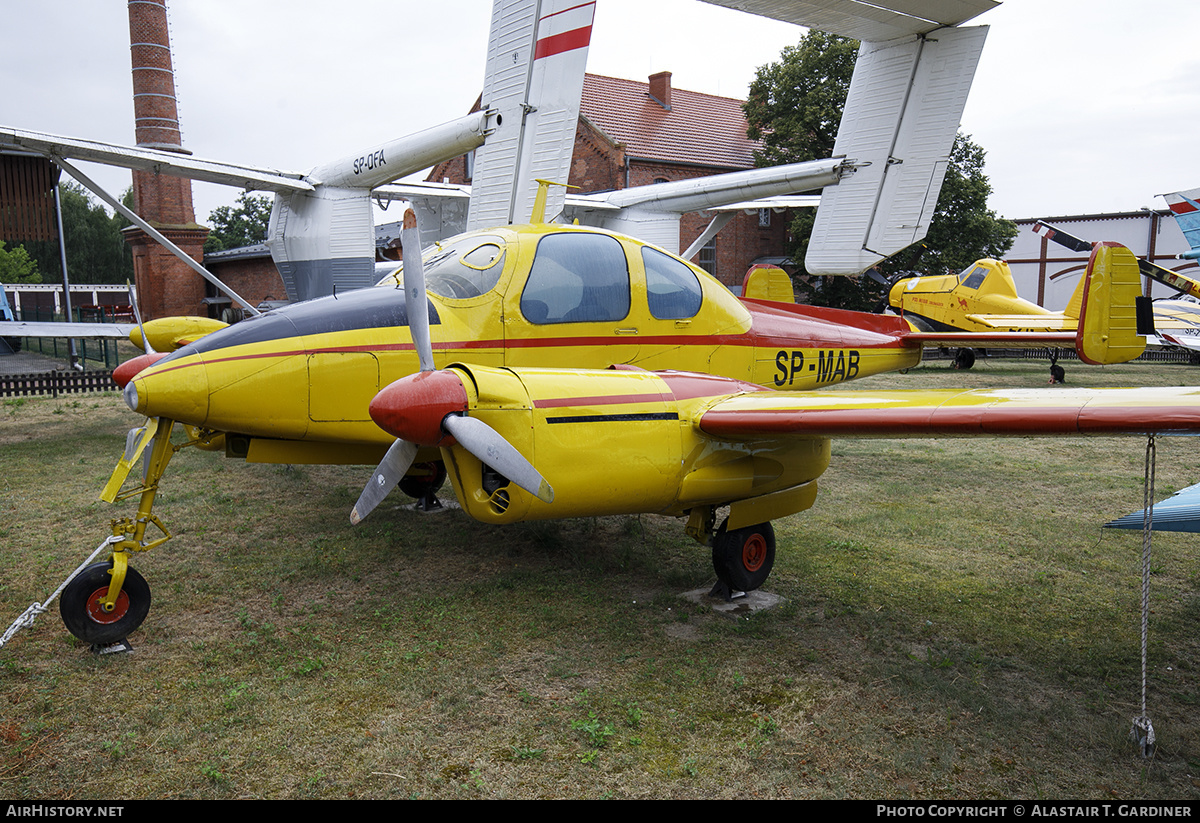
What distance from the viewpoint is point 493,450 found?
3.65 meters

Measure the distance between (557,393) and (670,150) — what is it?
29156mm

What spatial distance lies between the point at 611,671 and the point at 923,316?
67.7 feet

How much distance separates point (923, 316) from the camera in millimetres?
21844

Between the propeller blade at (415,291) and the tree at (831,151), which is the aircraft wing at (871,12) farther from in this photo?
the tree at (831,151)

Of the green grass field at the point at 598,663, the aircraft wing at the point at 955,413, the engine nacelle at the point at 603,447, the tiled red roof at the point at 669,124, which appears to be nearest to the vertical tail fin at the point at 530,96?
the green grass field at the point at 598,663

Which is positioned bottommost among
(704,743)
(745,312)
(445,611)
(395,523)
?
(395,523)

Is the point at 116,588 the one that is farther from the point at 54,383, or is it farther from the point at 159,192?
the point at 159,192

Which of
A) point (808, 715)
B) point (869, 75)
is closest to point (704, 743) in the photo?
point (808, 715)

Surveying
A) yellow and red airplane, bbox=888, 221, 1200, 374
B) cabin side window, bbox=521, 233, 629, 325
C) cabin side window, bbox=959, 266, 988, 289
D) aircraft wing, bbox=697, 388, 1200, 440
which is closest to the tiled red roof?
yellow and red airplane, bbox=888, 221, 1200, 374

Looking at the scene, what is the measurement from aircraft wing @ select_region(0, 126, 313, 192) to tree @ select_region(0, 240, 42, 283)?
54.3 meters

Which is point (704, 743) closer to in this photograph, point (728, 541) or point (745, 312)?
point (728, 541)

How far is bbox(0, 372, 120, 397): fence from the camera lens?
16.2 metres

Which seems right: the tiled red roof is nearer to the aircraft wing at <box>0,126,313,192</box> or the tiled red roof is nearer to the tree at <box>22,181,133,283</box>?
the aircraft wing at <box>0,126,313,192</box>

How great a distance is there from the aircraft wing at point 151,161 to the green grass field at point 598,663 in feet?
17.7
